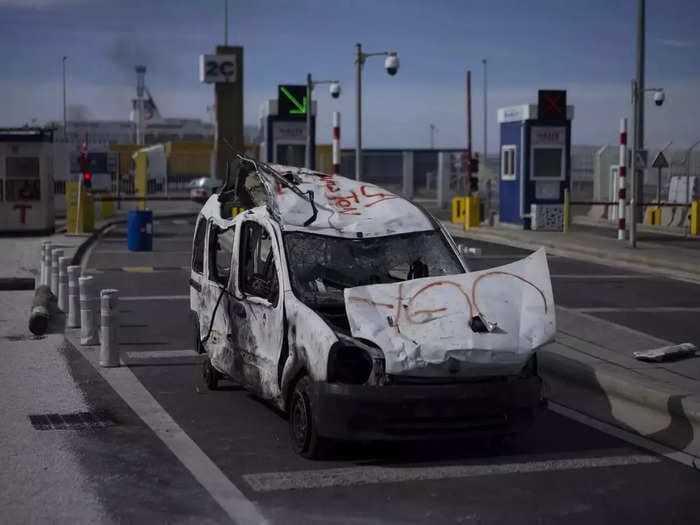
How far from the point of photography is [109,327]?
11945 mm

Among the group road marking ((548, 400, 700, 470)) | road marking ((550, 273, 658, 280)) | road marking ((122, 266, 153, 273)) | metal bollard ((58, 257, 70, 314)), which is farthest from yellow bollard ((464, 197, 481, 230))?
road marking ((548, 400, 700, 470))

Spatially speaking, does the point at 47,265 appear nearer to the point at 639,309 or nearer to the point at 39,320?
the point at 39,320

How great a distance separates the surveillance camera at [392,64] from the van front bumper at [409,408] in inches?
1047

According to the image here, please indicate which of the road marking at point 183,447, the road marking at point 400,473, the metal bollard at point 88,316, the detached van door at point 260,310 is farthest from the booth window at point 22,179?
the road marking at point 400,473

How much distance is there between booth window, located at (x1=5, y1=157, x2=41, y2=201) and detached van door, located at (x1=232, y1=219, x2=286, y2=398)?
82.8 feet

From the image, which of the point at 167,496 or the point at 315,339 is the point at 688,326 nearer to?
the point at 315,339

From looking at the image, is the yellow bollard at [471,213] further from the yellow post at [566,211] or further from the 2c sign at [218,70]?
the 2c sign at [218,70]

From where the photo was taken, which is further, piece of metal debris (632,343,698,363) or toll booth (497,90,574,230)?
toll booth (497,90,574,230)

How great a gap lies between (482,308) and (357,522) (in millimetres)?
2139

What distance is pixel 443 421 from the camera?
25.8 feet

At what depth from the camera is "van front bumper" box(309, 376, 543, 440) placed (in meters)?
7.73

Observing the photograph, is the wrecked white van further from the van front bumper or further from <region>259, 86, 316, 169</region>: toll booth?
<region>259, 86, 316, 169</region>: toll booth

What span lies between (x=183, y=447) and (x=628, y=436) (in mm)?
3538

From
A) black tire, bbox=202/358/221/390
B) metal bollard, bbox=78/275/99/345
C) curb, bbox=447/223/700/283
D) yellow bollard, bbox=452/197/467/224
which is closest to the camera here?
black tire, bbox=202/358/221/390
